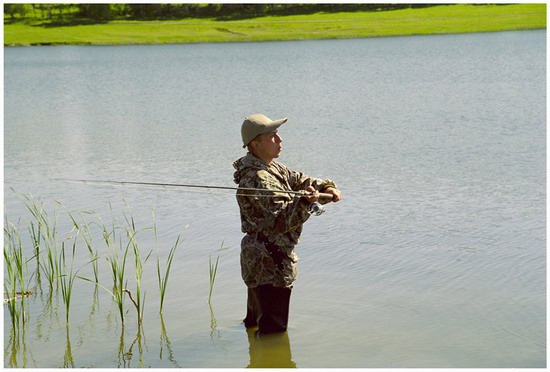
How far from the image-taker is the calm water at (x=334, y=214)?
5.95 metres

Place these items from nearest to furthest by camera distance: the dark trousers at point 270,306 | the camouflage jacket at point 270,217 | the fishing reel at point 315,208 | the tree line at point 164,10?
the fishing reel at point 315,208 < the camouflage jacket at point 270,217 < the dark trousers at point 270,306 < the tree line at point 164,10

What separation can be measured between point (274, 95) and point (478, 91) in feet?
14.2

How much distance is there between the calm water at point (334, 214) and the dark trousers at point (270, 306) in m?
0.11

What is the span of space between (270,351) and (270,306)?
0.25 metres

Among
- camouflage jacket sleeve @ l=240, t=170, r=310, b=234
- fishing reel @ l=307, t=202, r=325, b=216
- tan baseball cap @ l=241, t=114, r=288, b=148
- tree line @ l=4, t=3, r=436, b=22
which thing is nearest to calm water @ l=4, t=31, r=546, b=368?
camouflage jacket sleeve @ l=240, t=170, r=310, b=234

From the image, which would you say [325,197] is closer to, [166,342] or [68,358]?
[166,342]

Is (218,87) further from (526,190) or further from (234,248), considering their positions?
(234,248)

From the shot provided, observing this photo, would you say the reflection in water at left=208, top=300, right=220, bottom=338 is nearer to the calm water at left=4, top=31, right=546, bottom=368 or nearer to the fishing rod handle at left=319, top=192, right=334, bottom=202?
the calm water at left=4, top=31, right=546, bottom=368

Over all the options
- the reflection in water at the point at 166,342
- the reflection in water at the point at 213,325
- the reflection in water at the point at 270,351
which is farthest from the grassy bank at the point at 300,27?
the reflection in water at the point at 270,351

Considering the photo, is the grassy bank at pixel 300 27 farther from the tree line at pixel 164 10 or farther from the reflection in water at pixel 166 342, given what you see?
the reflection in water at pixel 166 342

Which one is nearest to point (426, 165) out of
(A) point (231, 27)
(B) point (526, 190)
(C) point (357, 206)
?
(B) point (526, 190)

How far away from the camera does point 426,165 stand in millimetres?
12383

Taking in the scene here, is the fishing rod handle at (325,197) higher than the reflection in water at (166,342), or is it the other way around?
the fishing rod handle at (325,197)

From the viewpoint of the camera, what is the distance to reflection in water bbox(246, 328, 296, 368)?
5.63 m
